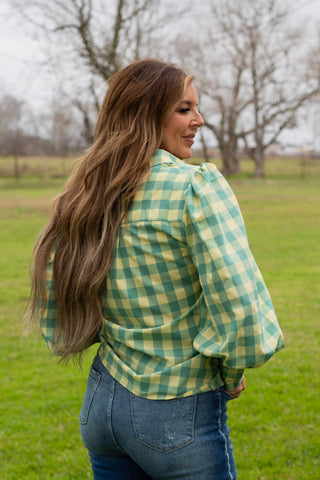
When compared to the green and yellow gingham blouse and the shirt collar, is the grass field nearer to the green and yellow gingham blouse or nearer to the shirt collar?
the green and yellow gingham blouse

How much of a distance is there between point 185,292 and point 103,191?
328mm

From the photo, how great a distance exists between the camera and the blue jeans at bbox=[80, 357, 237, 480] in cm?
131

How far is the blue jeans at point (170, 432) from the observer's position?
1312mm

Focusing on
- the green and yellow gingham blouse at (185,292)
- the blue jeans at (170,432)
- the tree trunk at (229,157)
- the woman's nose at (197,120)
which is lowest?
the tree trunk at (229,157)

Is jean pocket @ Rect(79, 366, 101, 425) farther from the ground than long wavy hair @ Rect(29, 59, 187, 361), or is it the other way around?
long wavy hair @ Rect(29, 59, 187, 361)

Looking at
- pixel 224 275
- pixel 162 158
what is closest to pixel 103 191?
pixel 162 158

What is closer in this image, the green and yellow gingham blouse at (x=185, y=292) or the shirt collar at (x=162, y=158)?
the green and yellow gingham blouse at (x=185, y=292)

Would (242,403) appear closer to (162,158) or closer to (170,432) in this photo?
(170,432)

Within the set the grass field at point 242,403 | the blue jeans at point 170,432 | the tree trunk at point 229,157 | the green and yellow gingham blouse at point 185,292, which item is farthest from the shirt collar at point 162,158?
the tree trunk at point 229,157

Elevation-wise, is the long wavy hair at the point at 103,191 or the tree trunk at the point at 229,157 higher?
the long wavy hair at the point at 103,191

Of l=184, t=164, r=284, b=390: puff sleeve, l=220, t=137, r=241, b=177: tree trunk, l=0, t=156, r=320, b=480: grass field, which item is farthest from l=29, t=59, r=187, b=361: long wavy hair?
l=220, t=137, r=241, b=177: tree trunk

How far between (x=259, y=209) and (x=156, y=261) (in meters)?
16.7

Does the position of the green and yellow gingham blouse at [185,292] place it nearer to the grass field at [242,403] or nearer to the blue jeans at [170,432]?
the blue jeans at [170,432]

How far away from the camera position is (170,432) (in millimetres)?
1315
